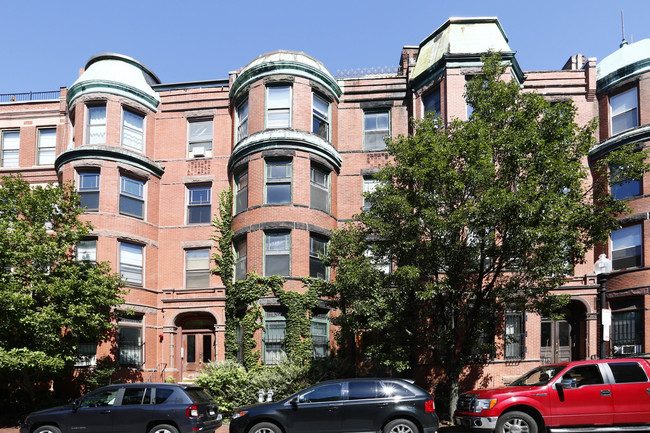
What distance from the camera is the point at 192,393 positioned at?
14094 millimetres

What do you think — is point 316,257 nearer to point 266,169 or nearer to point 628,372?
point 266,169

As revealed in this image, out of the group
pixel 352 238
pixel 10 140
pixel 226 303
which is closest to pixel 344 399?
pixel 352 238

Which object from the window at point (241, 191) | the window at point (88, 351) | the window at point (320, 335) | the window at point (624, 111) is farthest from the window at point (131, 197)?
the window at point (624, 111)

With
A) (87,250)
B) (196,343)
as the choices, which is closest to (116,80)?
(87,250)

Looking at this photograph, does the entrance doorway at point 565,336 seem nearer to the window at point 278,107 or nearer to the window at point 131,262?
the window at point 278,107

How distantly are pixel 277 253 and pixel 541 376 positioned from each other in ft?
39.2

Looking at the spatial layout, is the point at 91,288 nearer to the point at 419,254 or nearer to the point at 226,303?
the point at 226,303

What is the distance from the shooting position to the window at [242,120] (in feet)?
82.5

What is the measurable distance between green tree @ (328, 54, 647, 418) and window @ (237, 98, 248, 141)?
30.2 ft

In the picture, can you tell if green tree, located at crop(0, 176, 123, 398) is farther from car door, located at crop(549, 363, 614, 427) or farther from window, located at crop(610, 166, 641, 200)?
window, located at crop(610, 166, 641, 200)

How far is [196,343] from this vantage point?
2484 centimetres

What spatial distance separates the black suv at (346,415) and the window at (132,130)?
1599cm

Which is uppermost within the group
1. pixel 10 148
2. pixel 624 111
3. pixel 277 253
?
pixel 624 111

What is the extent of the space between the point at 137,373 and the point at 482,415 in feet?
50.6
